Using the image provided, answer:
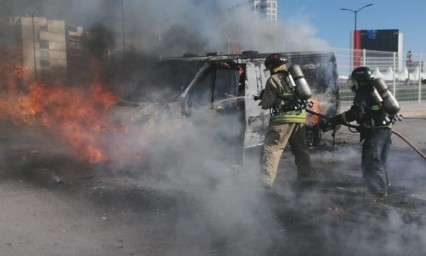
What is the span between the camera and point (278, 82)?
205 inches

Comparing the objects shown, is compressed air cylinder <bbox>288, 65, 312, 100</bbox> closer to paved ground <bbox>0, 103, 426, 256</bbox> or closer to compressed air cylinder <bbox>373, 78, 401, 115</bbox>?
compressed air cylinder <bbox>373, 78, 401, 115</bbox>

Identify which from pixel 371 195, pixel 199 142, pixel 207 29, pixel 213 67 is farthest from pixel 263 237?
pixel 207 29

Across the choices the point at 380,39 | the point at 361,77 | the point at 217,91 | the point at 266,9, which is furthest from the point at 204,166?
the point at 380,39

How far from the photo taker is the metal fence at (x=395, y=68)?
14795 millimetres

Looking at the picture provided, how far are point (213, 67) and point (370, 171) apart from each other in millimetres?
2794

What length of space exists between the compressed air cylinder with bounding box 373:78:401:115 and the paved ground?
3.36ft

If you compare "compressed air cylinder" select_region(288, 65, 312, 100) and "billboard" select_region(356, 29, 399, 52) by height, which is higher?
"billboard" select_region(356, 29, 399, 52)

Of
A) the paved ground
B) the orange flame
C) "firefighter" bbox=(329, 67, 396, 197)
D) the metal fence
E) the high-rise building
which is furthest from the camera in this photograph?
the metal fence

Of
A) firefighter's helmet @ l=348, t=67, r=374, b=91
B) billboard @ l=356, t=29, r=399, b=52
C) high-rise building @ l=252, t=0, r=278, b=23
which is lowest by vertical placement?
firefighter's helmet @ l=348, t=67, r=374, b=91

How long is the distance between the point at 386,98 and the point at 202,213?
2409 millimetres

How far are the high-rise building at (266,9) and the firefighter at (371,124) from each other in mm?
5329

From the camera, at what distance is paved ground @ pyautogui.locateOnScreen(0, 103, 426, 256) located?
357 centimetres

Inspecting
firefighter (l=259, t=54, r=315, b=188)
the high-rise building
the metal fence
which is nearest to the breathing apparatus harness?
firefighter (l=259, t=54, r=315, b=188)

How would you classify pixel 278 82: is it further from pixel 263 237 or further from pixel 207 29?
pixel 207 29
